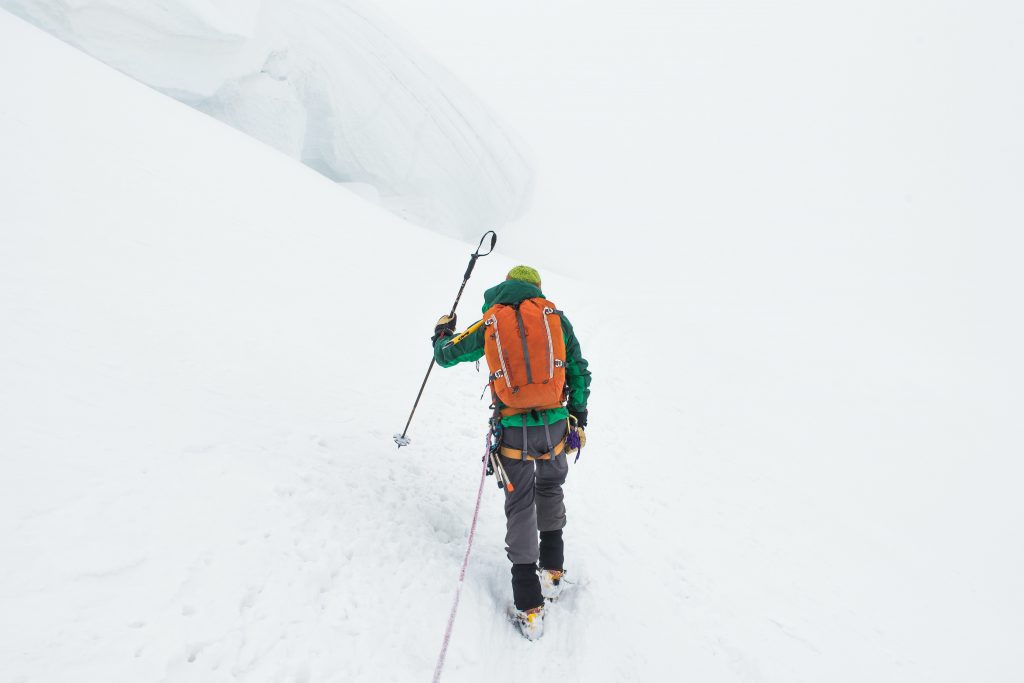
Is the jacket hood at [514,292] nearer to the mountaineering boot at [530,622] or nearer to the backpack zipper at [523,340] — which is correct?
the backpack zipper at [523,340]

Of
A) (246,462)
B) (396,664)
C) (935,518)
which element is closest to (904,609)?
(935,518)

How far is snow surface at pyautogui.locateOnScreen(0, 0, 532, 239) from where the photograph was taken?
13891 mm

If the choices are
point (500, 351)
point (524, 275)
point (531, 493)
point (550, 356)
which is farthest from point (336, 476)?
point (524, 275)

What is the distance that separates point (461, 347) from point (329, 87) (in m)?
19.4

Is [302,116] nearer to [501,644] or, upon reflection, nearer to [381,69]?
[381,69]

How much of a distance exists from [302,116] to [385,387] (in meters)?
16.4

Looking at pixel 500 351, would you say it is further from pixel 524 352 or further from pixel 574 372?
pixel 574 372

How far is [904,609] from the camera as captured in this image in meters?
6.33

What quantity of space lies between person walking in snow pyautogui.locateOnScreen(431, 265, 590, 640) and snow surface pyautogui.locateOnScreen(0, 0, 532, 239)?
52.4ft

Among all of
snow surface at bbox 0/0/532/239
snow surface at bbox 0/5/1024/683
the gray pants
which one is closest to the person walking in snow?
the gray pants

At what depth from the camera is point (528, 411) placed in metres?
3.41

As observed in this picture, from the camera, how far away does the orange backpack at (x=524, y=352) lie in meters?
3.21

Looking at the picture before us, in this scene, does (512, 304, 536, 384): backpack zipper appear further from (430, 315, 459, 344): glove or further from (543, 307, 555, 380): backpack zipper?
(430, 315, 459, 344): glove

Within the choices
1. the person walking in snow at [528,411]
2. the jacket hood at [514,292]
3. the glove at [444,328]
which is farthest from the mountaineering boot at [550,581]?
the jacket hood at [514,292]
